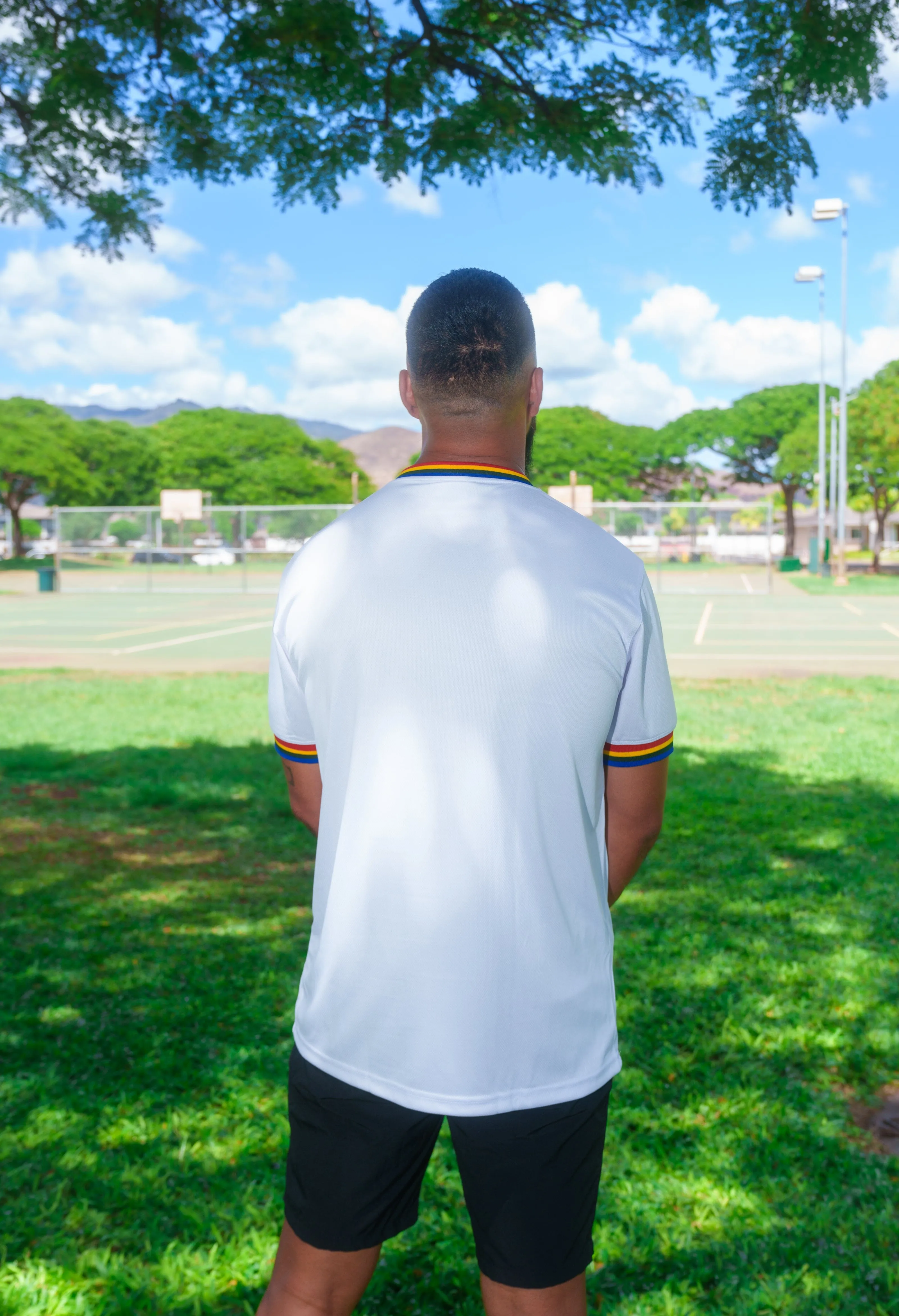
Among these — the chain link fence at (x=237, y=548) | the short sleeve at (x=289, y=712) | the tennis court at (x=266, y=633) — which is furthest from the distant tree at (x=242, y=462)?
the short sleeve at (x=289, y=712)

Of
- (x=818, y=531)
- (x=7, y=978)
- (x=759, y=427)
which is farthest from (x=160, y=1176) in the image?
(x=759, y=427)

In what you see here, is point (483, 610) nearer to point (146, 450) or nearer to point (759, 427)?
point (146, 450)

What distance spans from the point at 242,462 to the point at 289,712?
8582 centimetres

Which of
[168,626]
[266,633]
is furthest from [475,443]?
[168,626]

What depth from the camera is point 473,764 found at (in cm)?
158

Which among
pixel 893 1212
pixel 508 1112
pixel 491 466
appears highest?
pixel 491 466

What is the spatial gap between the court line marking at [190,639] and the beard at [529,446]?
14.7 metres

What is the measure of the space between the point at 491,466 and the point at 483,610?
266mm

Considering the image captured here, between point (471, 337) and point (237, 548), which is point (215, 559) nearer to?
point (237, 548)

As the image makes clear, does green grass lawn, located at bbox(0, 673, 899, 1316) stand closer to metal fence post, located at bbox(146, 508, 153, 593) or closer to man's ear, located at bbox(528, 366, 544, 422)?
man's ear, located at bbox(528, 366, 544, 422)

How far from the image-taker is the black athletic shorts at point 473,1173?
1.67 m

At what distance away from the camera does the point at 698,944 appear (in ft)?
15.7

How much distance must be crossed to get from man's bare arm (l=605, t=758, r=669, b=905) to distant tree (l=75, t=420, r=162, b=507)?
66.3m

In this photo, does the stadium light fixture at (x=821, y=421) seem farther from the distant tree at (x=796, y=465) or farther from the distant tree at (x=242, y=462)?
the distant tree at (x=242, y=462)
